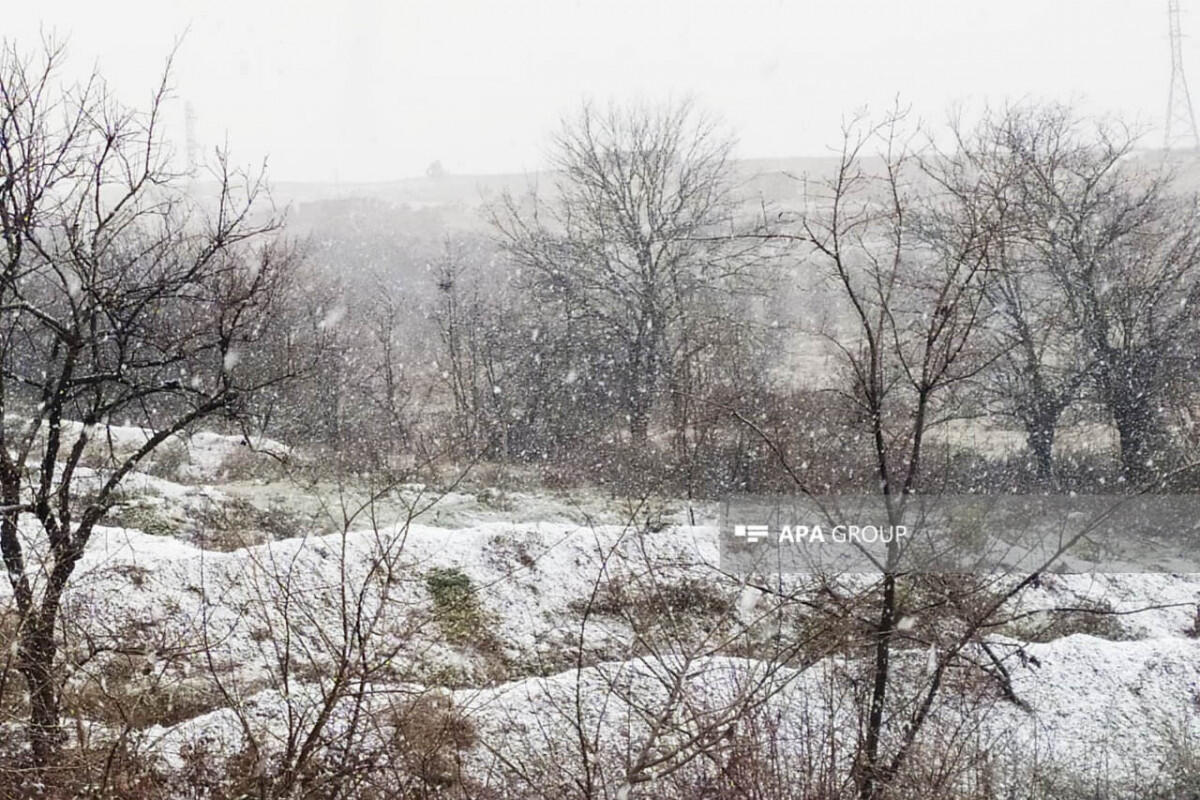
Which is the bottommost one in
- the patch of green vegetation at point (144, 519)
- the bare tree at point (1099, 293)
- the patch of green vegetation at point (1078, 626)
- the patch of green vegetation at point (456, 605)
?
the patch of green vegetation at point (1078, 626)

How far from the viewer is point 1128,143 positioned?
528 inches

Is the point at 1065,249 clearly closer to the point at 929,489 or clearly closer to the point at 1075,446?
the point at 1075,446

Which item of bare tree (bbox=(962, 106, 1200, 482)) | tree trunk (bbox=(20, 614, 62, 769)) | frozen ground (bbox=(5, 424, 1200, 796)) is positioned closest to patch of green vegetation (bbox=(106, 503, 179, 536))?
frozen ground (bbox=(5, 424, 1200, 796))

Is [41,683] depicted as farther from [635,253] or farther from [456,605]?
[635,253]

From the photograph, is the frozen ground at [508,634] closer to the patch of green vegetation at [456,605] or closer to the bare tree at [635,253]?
the patch of green vegetation at [456,605]

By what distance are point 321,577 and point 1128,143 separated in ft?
44.0

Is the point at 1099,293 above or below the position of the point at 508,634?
above

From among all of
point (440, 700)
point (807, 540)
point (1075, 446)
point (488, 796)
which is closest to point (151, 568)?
point (440, 700)

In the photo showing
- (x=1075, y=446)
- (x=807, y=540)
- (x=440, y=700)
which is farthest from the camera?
(x=1075, y=446)

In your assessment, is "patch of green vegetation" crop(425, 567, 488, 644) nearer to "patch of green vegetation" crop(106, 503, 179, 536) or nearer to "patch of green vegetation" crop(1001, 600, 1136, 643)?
"patch of green vegetation" crop(106, 503, 179, 536)

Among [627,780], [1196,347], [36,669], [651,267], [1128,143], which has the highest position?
[1128,143]

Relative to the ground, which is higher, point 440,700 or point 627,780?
point 627,780

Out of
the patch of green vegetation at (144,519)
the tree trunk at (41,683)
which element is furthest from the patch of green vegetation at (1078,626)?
the patch of green vegetation at (144,519)

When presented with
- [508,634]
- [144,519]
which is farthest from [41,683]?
[144,519]
